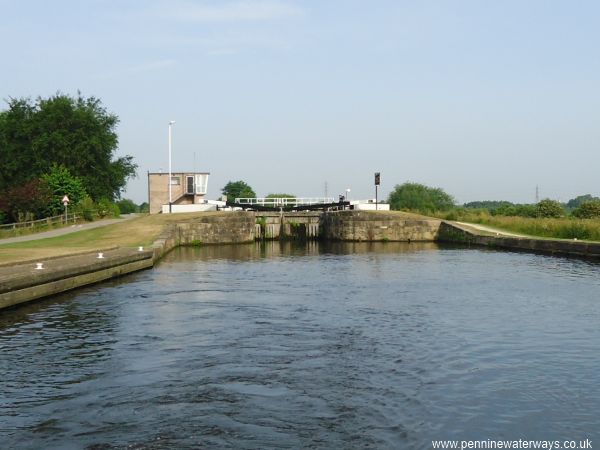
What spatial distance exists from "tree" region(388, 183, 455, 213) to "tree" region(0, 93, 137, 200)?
5013cm

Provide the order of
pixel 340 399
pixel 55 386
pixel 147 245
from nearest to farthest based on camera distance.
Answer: pixel 340 399, pixel 55 386, pixel 147 245

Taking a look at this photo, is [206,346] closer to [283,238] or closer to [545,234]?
[545,234]

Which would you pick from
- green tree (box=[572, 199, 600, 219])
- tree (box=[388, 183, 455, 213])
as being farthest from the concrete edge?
tree (box=[388, 183, 455, 213])

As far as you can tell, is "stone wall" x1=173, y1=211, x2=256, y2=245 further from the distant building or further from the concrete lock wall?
the distant building

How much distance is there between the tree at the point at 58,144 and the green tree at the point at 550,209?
43.7 meters

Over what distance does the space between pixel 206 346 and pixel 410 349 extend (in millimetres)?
4187

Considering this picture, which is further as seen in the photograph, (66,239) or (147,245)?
(66,239)

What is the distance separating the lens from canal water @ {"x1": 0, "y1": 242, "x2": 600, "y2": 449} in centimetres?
866

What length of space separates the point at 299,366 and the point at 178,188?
55051 mm

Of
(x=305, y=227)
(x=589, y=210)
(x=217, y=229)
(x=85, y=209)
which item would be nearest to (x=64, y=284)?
(x=217, y=229)

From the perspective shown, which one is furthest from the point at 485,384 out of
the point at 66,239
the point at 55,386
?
the point at 66,239

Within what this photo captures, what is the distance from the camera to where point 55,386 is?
10578mm

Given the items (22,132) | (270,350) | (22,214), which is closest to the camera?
(270,350)

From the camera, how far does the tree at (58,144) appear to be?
196 feet
